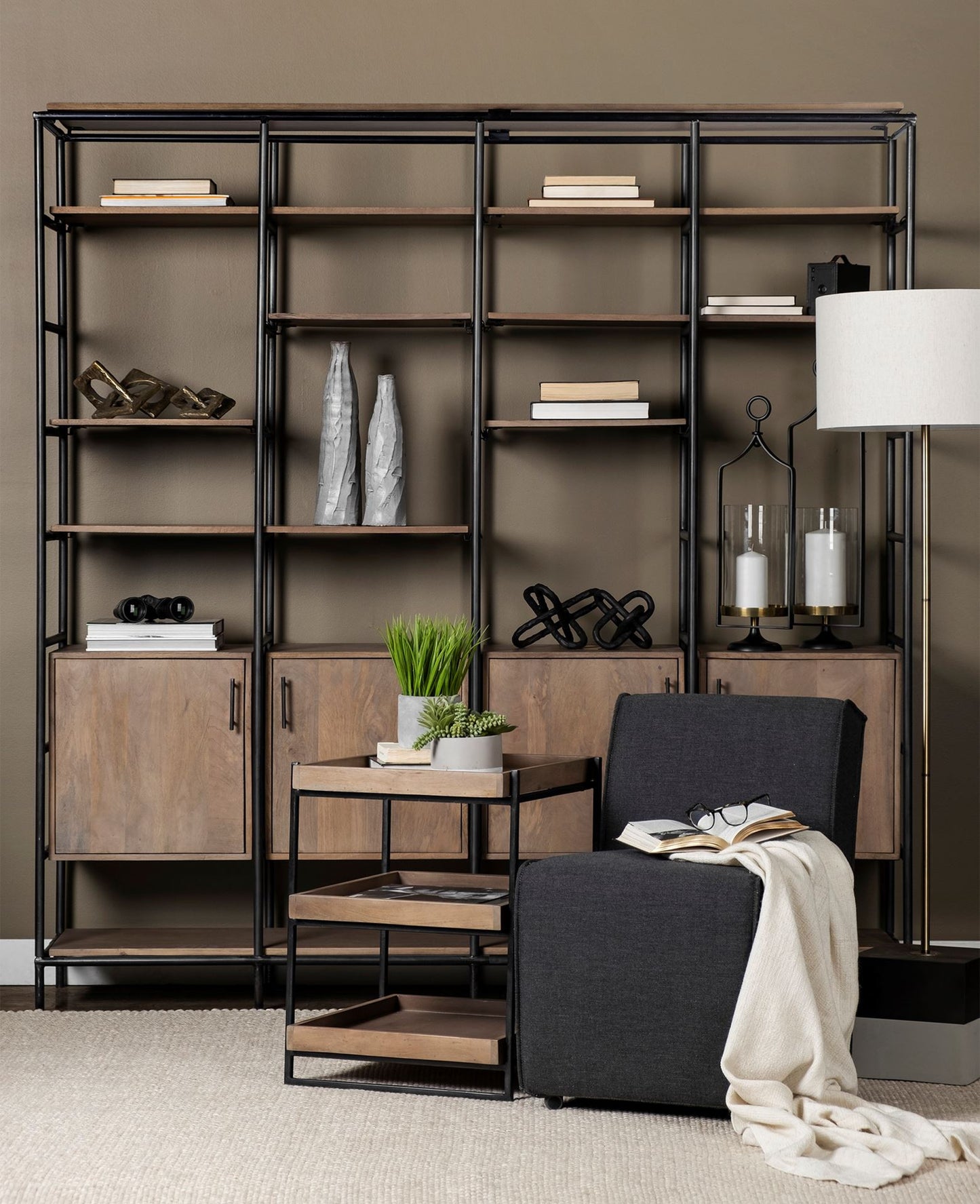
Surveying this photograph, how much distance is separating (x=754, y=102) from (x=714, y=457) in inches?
41.2

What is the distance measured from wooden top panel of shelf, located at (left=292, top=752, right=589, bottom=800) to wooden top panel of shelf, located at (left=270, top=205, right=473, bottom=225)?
155cm

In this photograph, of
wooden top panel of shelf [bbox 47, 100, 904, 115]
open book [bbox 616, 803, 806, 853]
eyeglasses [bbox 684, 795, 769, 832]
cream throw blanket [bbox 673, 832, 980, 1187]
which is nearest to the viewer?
cream throw blanket [bbox 673, 832, 980, 1187]

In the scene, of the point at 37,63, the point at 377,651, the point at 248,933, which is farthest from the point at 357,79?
the point at 248,933

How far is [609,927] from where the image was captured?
2.87 m

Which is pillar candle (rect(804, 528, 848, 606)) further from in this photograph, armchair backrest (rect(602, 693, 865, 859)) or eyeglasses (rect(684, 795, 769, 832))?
eyeglasses (rect(684, 795, 769, 832))

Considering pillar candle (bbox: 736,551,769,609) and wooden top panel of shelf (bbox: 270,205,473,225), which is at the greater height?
wooden top panel of shelf (bbox: 270,205,473,225)

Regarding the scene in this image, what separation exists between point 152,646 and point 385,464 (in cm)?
81

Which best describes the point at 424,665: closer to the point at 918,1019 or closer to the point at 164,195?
the point at 918,1019

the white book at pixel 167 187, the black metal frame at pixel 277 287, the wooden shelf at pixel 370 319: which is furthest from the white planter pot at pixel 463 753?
the white book at pixel 167 187

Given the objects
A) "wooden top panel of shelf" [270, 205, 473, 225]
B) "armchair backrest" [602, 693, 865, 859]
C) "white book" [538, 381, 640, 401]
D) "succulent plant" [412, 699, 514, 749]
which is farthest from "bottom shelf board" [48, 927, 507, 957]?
"wooden top panel of shelf" [270, 205, 473, 225]

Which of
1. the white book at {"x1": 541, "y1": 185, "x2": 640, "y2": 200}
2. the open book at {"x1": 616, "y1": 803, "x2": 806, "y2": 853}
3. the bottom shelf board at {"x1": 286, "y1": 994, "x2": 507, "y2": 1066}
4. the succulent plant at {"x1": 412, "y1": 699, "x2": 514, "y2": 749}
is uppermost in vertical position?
the white book at {"x1": 541, "y1": 185, "x2": 640, "y2": 200}

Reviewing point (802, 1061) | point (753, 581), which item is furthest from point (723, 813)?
point (753, 581)

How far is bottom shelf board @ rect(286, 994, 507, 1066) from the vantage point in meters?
3.03

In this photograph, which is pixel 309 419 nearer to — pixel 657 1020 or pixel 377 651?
pixel 377 651
